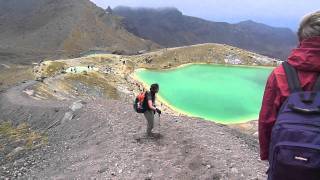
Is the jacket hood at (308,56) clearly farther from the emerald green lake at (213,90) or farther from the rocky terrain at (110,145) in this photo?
the emerald green lake at (213,90)

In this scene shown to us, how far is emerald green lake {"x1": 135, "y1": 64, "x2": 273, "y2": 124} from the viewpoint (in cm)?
5022

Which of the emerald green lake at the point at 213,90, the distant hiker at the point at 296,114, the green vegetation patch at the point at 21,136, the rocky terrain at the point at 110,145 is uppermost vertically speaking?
the distant hiker at the point at 296,114

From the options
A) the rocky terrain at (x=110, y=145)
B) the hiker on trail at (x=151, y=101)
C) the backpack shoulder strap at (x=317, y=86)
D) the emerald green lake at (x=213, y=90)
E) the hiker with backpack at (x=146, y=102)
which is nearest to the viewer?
the backpack shoulder strap at (x=317, y=86)

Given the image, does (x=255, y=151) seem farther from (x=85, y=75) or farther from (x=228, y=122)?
(x=85, y=75)

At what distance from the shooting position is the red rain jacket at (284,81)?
17.1ft

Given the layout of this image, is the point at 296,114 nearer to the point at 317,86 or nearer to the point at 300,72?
the point at 317,86

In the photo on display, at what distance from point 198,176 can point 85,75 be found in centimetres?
4740

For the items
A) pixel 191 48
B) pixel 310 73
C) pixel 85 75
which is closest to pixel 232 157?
pixel 310 73

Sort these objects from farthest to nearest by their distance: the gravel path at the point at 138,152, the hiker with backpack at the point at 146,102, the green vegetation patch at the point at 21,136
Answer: the green vegetation patch at the point at 21,136 < the hiker with backpack at the point at 146,102 < the gravel path at the point at 138,152

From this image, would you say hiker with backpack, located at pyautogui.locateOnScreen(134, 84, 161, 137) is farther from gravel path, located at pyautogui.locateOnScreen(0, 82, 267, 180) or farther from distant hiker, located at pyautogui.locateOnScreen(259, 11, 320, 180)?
distant hiker, located at pyautogui.locateOnScreen(259, 11, 320, 180)

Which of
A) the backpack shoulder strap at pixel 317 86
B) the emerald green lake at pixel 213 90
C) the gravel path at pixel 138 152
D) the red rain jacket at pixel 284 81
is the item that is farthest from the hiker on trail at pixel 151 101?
the emerald green lake at pixel 213 90

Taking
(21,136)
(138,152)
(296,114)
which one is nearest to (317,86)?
(296,114)

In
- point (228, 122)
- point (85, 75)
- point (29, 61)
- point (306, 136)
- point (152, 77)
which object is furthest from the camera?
point (29, 61)

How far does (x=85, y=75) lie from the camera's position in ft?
197
